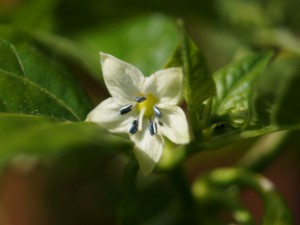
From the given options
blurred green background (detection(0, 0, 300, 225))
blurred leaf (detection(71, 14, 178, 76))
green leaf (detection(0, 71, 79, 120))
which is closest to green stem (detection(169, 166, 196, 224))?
blurred green background (detection(0, 0, 300, 225))

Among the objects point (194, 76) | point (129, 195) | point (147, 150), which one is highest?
point (194, 76)

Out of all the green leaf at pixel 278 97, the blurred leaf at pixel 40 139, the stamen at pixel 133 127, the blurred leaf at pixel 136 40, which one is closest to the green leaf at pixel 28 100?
the stamen at pixel 133 127

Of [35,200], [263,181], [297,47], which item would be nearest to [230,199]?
[263,181]

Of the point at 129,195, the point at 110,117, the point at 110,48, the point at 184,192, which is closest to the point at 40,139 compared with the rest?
the point at 110,117

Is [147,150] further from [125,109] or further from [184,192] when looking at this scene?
[184,192]

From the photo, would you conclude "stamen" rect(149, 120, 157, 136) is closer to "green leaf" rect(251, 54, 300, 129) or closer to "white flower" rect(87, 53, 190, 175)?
"white flower" rect(87, 53, 190, 175)

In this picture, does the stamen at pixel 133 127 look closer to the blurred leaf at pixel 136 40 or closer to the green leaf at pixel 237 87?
the green leaf at pixel 237 87
